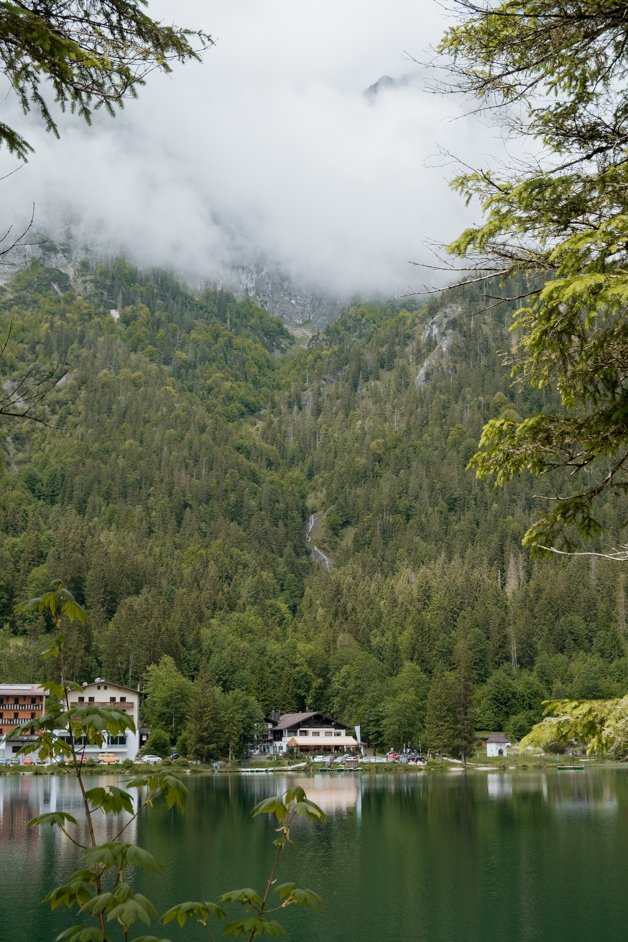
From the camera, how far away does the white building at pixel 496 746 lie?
4500 inches

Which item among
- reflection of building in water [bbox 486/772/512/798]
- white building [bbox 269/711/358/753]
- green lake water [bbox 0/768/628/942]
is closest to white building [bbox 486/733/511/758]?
white building [bbox 269/711/358/753]

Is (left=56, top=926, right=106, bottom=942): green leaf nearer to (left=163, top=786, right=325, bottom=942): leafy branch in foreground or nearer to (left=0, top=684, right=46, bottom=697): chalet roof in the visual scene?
(left=163, top=786, right=325, bottom=942): leafy branch in foreground

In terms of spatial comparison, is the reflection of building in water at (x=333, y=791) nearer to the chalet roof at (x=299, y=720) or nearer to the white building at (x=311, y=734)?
the white building at (x=311, y=734)

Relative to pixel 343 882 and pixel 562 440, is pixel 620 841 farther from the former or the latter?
pixel 562 440

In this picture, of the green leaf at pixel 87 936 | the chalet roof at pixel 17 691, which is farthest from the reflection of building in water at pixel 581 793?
the chalet roof at pixel 17 691

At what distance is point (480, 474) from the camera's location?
31.7 feet

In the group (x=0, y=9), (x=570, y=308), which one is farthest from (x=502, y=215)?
(x=0, y=9)

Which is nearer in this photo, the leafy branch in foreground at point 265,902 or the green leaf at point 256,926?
the leafy branch in foreground at point 265,902

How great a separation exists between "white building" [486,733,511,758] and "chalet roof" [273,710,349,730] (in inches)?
757

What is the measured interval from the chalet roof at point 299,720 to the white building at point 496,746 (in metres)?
19.2

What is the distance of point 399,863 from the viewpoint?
3684 cm

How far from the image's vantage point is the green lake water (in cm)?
A: 2716

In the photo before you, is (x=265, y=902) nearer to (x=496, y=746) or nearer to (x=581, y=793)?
(x=581, y=793)

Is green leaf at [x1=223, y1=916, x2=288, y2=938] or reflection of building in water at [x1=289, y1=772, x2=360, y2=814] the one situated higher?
green leaf at [x1=223, y1=916, x2=288, y2=938]
